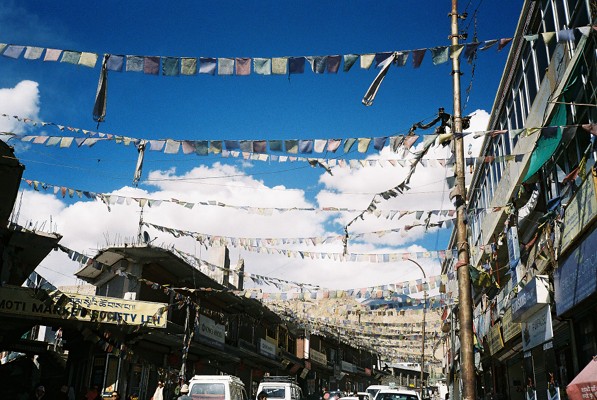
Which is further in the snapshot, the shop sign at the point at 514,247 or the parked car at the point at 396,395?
the parked car at the point at 396,395

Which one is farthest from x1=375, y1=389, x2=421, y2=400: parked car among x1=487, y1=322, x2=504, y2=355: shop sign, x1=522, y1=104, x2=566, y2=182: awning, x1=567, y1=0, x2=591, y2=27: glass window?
x1=567, y1=0, x2=591, y2=27: glass window

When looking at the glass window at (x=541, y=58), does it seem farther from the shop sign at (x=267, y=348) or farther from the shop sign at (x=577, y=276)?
the shop sign at (x=267, y=348)

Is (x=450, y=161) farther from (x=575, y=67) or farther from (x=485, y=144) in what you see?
(x=485, y=144)

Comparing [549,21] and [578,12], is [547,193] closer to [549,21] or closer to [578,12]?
[549,21]

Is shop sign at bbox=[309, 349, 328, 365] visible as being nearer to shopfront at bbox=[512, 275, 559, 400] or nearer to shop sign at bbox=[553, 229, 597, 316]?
shopfront at bbox=[512, 275, 559, 400]

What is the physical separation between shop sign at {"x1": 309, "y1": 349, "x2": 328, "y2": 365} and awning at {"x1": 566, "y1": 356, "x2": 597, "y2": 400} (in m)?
41.4

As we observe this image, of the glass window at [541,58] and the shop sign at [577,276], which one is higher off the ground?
the glass window at [541,58]

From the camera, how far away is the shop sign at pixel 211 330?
1087 inches

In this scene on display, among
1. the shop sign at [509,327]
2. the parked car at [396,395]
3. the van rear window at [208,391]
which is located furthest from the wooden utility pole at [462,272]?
the parked car at [396,395]

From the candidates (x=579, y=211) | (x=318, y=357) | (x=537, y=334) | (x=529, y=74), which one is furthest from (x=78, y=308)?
(x=318, y=357)

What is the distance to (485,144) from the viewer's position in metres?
22.4

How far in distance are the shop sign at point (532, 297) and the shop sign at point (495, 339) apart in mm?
5046

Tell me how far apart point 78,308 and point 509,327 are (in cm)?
1471

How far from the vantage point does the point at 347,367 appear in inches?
2442
